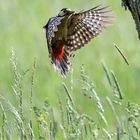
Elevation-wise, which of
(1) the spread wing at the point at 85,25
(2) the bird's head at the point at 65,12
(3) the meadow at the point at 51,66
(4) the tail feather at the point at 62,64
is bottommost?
(3) the meadow at the point at 51,66

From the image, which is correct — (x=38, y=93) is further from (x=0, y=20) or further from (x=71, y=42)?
(x=71, y=42)

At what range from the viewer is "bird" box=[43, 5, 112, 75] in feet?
17.7

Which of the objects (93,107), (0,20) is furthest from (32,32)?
(93,107)

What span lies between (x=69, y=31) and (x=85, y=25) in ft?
0.40

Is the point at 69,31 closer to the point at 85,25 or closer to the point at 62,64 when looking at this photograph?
the point at 85,25

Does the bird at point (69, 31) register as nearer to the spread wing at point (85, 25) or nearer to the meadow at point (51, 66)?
the spread wing at point (85, 25)

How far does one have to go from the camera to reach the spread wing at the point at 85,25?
18.2ft

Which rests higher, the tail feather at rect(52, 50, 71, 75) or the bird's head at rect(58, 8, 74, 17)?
the bird's head at rect(58, 8, 74, 17)

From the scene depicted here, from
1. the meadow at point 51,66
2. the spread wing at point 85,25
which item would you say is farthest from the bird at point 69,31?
the meadow at point 51,66

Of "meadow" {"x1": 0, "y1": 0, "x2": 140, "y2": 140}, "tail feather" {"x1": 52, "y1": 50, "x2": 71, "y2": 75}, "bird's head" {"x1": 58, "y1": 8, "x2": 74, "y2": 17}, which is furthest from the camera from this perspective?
"meadow" {"x1": 0, "y1": 0, "x2": 140, "y2": 140}

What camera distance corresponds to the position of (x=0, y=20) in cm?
1295

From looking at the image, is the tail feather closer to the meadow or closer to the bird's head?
the bird's head

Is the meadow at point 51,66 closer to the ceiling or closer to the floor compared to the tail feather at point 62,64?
closer to the floor

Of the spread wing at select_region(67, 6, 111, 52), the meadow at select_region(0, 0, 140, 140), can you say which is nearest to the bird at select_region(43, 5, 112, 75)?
the spread wing at select_region(67, 6, 111, 52)
